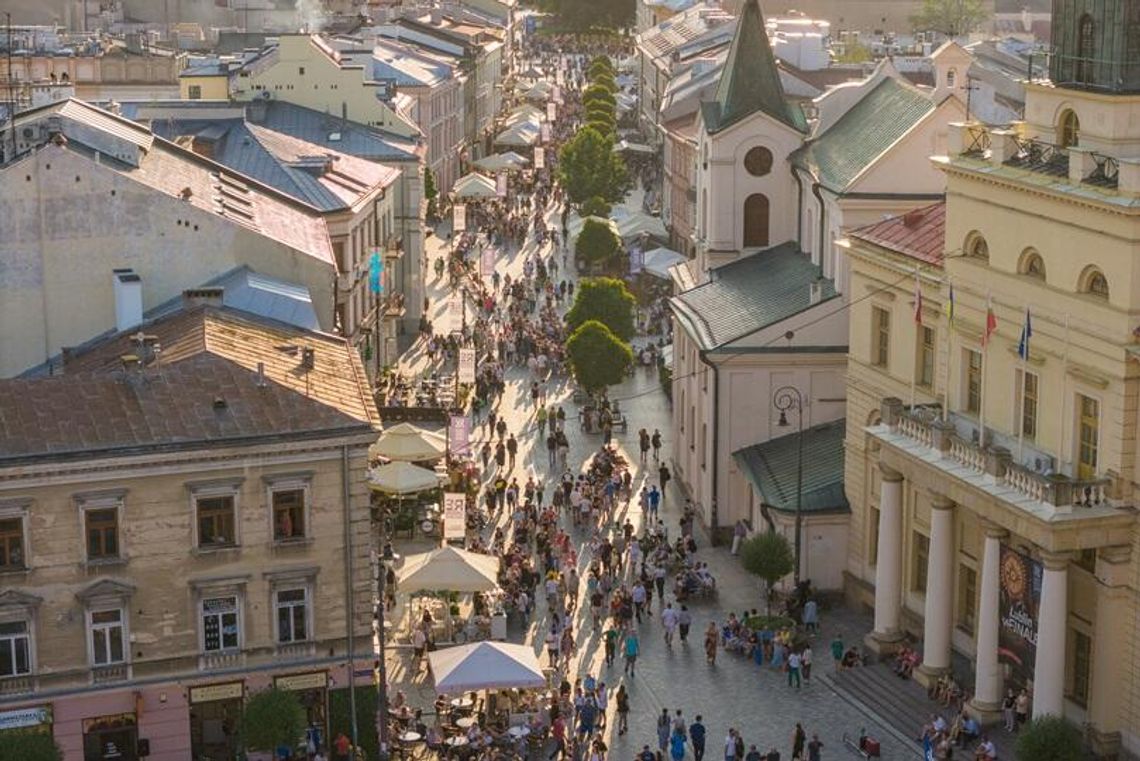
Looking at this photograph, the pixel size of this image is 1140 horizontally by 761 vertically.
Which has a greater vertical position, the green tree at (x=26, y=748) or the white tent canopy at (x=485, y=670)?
the green tree at (x=26, y=748)

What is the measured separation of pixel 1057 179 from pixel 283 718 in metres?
19.5

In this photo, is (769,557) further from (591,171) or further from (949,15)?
(949,15)

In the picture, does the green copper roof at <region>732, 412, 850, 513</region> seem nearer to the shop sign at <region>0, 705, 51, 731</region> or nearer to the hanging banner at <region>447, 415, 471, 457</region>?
the hanging banner at <region>447, 415, 471, 457</region>

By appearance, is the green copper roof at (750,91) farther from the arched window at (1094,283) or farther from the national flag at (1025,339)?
the arched window at (1094,283)

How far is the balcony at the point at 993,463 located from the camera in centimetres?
4491

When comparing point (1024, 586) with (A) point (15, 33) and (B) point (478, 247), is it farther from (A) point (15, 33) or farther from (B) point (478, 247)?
(A) point (15, 33)

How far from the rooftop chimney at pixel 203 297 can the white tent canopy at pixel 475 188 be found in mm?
70415

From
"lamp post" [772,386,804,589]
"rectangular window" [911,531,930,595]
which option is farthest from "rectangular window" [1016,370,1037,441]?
"lamp post" [772,386,804,589]

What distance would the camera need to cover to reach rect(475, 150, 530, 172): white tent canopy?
140375mm

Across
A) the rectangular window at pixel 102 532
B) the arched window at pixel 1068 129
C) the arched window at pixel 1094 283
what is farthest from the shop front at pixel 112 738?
the arched window at pixel 1068 129

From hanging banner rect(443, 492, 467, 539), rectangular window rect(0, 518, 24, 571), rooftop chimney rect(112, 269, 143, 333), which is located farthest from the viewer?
hanging banner rect(443, 492, 467, 539)

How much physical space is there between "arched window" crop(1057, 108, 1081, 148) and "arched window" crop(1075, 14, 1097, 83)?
0.81m

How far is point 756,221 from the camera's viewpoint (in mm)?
75875

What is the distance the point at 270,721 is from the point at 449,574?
1252cm
